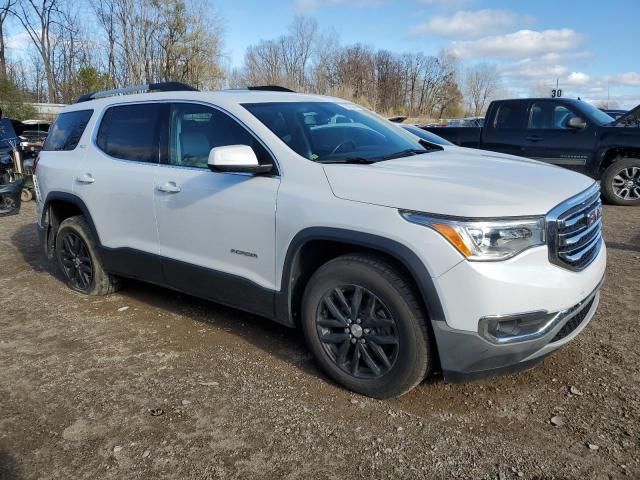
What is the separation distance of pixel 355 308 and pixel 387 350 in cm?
30

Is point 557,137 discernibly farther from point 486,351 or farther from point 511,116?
point 486,351

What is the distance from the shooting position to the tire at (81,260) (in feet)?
16.2

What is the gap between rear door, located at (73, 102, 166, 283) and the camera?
4211 mm

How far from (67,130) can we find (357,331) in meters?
3.73

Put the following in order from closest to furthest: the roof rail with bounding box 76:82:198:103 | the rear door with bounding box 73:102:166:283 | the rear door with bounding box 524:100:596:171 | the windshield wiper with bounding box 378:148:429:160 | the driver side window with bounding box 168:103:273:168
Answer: the windshield wiper with bounding box 378:148:429:160
the driver side window with bounding box 168:103:273:168
the rear door with bounding box 73:102:166:283
the roof rail with bounding box 76:82:198:103
the rear door with bounding box 524:100:596:171

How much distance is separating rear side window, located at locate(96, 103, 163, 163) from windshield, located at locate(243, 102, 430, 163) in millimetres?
968

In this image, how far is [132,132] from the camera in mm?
4445

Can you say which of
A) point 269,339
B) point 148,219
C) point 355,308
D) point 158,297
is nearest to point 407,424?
point 355,308

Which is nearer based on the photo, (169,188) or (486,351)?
(486,351)

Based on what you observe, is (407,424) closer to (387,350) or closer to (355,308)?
(387,350)

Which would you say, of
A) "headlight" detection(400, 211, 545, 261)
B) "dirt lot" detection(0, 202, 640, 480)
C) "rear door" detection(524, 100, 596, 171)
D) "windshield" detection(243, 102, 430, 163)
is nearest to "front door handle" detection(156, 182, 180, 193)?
"windshield" detection(243, 102, 430, 163)

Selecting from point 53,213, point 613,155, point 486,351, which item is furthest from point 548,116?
point 53,213

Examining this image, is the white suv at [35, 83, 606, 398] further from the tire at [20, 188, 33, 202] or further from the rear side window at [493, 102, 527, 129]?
the tire at [20, 188, 33, 202]

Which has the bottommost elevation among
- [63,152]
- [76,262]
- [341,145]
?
[76,262]
